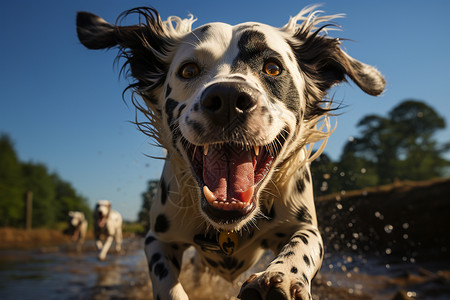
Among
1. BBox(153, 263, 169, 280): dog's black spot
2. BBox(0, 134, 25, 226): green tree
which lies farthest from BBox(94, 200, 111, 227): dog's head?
BBox(0, 134, 25, 226): green tree

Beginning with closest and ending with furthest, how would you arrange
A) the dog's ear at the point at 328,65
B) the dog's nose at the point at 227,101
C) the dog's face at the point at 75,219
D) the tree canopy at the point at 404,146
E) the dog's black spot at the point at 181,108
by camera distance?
the dog's nose at the point at 227,101 → the dog's black spot at the point at 181,108 → the dog's ear at the point at 328,65 → the dog's face at the point at 75,219 → the tree canopy at the point at 404,146

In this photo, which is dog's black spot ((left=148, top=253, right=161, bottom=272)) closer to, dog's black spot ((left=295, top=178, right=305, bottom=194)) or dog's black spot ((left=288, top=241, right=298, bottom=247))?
dog's black spot ((left=288, top=241, right=298, bottom=247))

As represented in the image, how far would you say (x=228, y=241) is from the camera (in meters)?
2.81

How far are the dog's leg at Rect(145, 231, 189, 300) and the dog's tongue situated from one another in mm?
820

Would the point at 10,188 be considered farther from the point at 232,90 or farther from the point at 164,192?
the point at 232,90

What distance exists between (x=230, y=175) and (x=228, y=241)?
71 cm

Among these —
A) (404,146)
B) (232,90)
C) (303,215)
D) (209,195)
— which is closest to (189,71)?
(232,90)

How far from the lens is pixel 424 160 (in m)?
36.1

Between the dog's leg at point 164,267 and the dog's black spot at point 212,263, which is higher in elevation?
the dog's leg at point 164,267

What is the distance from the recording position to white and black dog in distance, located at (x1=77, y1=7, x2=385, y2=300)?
221 centimetres

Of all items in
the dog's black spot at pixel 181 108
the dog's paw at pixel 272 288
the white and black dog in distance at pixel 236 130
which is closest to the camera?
the dog's paw at pixel 272 288

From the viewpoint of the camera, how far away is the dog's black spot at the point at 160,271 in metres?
2.74

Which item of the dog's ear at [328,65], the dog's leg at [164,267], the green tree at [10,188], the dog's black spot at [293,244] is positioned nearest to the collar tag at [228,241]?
the dog's leg at [164,267]

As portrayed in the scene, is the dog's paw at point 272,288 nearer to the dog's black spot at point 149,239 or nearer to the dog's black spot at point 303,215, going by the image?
the dog's black spot at point 303,215
